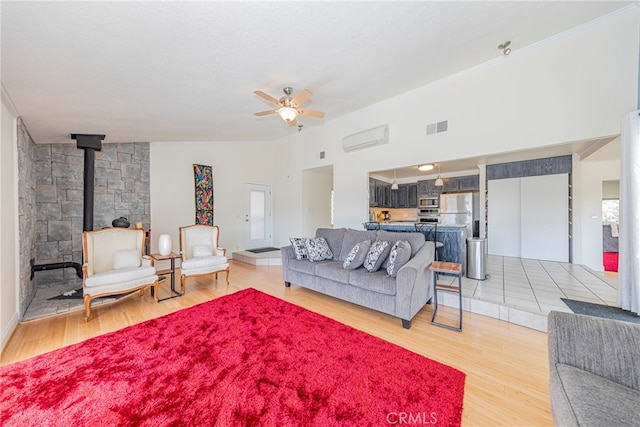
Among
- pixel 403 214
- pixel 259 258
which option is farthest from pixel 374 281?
pixel 403 214

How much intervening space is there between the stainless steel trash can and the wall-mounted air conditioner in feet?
7.34

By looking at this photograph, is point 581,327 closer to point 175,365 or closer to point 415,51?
point 175,365

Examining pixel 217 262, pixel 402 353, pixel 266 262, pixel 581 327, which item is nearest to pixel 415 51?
pixel 581 327

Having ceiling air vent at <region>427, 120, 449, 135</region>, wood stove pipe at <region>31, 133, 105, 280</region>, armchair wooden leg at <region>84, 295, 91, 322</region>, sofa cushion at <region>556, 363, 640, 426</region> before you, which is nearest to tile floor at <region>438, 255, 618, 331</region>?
sofa cushion at <region>556, 363, 640, 426</region>

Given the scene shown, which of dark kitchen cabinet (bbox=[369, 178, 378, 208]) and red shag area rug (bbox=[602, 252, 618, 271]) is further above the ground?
dark kitchen cabinet (bbox=[369, 178, 378, 208])

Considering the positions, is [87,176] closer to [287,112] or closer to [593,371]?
[287,112]

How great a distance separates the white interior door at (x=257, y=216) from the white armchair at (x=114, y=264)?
10.1ft

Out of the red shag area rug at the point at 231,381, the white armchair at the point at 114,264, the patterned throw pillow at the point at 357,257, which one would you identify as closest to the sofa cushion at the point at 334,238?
the patterned throw pillow at the point at 357,257

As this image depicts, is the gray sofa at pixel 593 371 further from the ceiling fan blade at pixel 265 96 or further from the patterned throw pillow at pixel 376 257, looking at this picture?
the ceiling fan blade at pixel 265 96

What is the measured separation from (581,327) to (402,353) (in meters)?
1.22

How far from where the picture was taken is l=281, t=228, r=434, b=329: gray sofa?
99.4 inches

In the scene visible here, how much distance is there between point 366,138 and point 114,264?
441cm

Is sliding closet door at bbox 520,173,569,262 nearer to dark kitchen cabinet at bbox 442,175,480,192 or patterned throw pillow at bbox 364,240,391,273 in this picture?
dark kitchen cabinet at bbox 442,175,480,192

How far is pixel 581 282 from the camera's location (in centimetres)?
332
